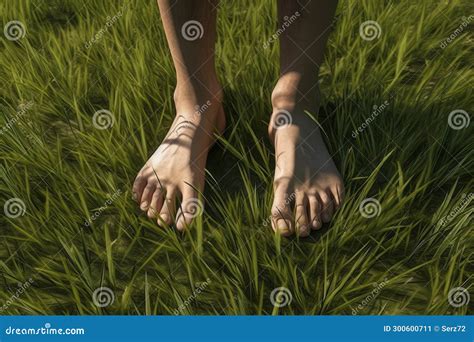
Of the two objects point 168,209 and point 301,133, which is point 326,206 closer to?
point 301,133

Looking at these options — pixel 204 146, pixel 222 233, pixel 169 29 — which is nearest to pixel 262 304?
pixel 222 233

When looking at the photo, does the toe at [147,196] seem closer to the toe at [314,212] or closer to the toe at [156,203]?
the toe at [156,203]

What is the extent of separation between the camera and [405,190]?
1.28 metres

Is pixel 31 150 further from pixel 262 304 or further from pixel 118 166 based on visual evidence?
pixel 262 304

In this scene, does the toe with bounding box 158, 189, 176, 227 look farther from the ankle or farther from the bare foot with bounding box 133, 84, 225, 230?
the ankle

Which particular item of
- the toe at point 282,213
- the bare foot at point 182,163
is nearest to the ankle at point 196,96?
the bare foot at point 182,163

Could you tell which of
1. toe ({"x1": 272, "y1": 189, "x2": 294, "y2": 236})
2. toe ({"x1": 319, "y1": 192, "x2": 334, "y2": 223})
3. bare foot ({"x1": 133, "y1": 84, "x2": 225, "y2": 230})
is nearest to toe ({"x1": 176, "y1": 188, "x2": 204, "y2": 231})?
bare foot ({"x1": 133, "y1": 84, "x2": 225, "y2": 230})

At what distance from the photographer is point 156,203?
1275mm

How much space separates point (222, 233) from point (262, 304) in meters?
0.17

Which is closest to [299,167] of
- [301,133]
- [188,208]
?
[301,133]

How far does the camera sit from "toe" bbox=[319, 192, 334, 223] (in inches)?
49.3

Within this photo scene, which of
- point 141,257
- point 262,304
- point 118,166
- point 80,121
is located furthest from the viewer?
point 80,121

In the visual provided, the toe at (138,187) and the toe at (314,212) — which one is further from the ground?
the toe at (138,187)

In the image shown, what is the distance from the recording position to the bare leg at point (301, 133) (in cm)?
123
